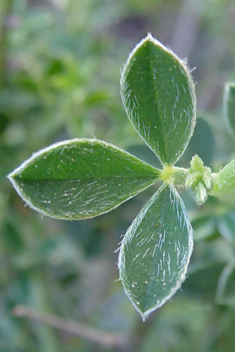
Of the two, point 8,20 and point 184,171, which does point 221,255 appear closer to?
point 184,171

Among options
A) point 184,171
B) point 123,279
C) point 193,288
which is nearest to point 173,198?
point 184,171

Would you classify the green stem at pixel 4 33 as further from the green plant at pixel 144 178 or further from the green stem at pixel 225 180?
the green stem at pixel 225 180

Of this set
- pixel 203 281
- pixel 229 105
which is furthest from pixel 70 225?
pixel 229 105

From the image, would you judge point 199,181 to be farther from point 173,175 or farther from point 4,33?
point 4,33

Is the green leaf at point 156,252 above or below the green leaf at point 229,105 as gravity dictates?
below

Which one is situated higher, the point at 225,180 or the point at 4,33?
the point at 4,33

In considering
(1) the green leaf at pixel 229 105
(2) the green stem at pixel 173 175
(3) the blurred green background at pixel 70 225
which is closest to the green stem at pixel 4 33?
(3) the blurred green background at pixel 70 225

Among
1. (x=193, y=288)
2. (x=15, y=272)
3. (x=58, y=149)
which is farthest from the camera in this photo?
(x=15, y=272)
